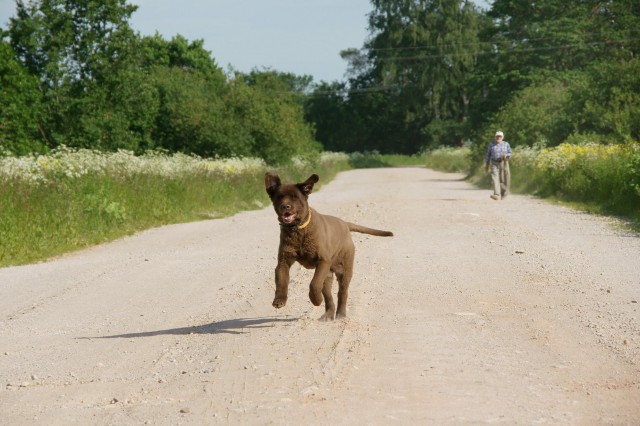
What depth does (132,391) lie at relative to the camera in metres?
6.10

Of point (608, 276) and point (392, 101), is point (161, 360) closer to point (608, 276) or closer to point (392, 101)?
point (608, 276)

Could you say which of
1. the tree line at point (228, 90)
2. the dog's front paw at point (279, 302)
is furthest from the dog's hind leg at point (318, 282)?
the tree line at point (228, 90)

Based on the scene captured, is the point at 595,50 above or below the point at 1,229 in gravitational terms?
above

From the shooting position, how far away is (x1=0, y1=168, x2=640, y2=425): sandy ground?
5555mm

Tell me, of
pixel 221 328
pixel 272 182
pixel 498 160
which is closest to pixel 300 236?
pixel 272 182

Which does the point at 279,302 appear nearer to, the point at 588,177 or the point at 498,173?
the point at 498,173

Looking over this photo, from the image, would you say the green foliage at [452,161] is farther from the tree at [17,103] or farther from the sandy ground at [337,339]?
the sandy ground at [337,339]

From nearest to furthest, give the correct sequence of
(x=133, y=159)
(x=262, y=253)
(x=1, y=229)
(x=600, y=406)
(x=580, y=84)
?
(x=600, y=406) < (x=262, y=253) < (x=1, y=229) < (x=133, y=159) < (x=580, y=84)

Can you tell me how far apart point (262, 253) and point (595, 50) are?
47.6 meters

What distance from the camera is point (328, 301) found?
8391 mm

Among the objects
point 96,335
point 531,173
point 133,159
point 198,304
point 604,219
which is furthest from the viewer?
point 531,173

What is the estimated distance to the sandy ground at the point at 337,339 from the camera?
18.2 feet

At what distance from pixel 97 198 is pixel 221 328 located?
11.7 meters

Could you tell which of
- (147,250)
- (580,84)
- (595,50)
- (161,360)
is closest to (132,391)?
(161,360)
